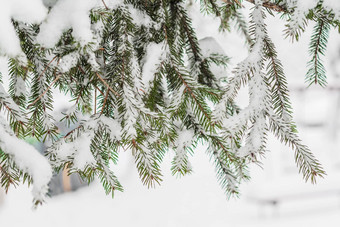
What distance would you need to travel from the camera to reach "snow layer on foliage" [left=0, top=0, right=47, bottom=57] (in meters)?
0.67

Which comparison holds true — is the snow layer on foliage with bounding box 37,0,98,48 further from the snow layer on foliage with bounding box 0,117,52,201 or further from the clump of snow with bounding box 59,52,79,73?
the snow layer on foliage with bounding box 0,117,52,201

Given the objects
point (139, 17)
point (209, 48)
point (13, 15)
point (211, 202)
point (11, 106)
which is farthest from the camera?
point (211, 202)

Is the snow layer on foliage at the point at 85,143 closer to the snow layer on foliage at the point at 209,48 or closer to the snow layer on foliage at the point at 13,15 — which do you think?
the snow layer on foliage at the point at 13,15

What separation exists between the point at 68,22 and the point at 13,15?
0.13m

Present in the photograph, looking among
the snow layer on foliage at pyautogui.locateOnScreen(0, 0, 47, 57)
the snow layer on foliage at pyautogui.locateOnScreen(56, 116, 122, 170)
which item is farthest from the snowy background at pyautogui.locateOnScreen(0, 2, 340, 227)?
the snow layer on foliage at pyautogui.locateOnScreen(0, 0, 47, 57)

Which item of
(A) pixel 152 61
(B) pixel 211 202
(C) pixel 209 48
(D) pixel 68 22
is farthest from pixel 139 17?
(B) pixel 211 202

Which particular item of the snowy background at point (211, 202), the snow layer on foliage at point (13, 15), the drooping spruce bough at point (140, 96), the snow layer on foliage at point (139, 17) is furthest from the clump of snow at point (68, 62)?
the snowy background at point (211, 202)

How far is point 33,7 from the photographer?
738 mm

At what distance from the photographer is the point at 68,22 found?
2.69 ft

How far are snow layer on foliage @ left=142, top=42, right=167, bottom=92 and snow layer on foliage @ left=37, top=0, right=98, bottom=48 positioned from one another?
21 centimetres

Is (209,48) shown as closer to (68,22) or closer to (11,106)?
(68,22)

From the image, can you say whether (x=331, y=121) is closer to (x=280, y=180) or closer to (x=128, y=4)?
(x=280, y=180)

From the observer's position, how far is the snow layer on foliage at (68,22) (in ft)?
2.58

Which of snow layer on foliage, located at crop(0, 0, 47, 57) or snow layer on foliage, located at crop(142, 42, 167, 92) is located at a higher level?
snow layer on foliage, located at crop(142, 42, 167, 92)
